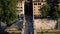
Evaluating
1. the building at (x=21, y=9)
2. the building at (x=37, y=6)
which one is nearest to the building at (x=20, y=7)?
the building at (x=21, y=9)

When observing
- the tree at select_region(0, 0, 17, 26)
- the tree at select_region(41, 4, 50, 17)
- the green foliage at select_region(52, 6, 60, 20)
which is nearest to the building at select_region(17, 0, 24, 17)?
the tree at select_region(41, 4, 50, 17)

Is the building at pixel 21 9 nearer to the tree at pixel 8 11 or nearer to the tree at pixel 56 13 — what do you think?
the tree at pixel 8 11

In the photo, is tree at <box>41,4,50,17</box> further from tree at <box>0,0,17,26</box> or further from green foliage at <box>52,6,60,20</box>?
tree at <box>0,0,17,26</box>

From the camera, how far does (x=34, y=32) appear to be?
58.0 feet

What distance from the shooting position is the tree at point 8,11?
663 inches

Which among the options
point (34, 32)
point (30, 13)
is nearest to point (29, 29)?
point (34, 32)

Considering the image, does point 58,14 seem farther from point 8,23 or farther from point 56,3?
point 8,23

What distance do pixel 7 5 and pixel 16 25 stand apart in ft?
6.89

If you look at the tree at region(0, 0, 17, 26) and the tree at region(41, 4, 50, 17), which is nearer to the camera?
the tree at region(0, 0, 17, 26)

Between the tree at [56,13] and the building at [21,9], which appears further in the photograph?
the building at [21,9]

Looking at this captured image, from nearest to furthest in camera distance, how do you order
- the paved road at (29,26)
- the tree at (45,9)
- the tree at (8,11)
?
the tree at (8,11), the paved road at (29,26), the tree at (45,9)

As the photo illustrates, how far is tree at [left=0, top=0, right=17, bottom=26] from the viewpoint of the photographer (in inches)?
663

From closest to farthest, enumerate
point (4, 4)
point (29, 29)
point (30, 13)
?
point (4, 4) → point (29, 29) → point (30, 13)

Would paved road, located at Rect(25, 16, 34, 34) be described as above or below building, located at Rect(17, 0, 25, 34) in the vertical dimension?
below
